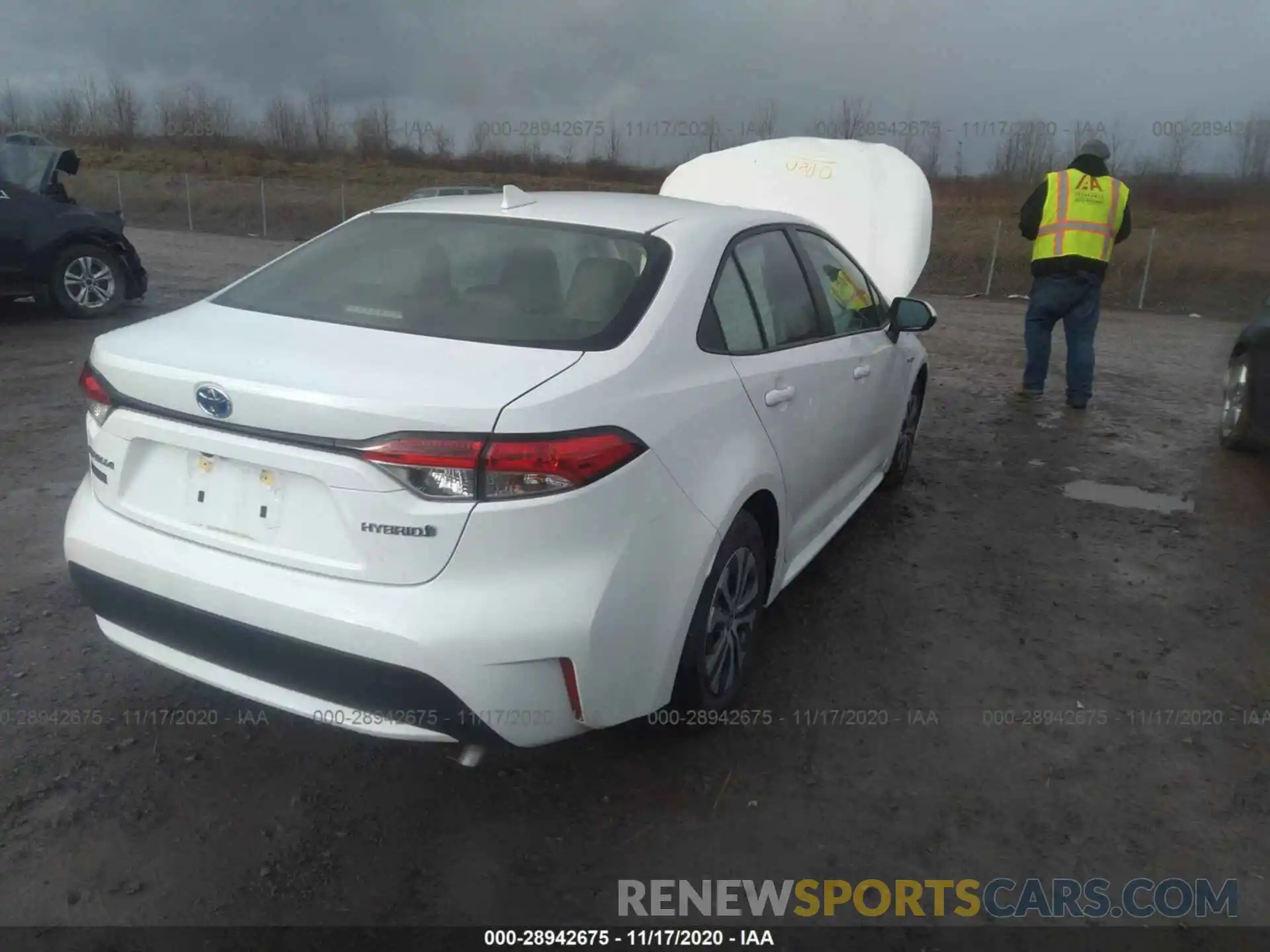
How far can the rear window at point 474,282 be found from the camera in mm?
2750

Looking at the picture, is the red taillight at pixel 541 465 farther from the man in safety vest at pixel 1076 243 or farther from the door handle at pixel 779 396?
the man in safety vest at pixel 1076 243

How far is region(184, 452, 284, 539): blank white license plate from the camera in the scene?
239 centimetres

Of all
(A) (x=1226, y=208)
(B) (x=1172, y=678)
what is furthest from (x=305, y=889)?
(A) (x=1226, y=208)

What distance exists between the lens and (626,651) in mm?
2498

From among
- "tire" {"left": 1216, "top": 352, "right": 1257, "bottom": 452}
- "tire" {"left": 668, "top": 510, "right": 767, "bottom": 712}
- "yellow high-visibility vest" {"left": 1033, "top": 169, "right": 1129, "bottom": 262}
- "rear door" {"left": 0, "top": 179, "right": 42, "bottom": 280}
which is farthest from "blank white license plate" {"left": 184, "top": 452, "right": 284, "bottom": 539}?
"rear door" {"left": 0, "top": 179, "right": 42, "bottom": 280}

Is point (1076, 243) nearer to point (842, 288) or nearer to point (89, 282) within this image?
point (842, 288)

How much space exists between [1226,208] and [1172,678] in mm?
33114

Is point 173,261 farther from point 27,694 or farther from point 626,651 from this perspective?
point 626,651

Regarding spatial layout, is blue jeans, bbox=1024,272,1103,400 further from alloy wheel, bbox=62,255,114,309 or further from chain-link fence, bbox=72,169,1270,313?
chain-link fence, bbox=72,169,1270,313

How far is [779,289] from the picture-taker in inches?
144

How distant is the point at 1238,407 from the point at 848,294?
13.3 feet

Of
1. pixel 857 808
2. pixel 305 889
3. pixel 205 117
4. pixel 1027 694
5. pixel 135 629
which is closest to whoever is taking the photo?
pixel 305 889

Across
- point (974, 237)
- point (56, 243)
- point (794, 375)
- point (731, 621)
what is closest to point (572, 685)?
point (731, 621)

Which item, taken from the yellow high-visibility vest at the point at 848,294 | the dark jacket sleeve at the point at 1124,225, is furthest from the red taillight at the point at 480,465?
the dark jacket sleeve at the point at 1124,225
